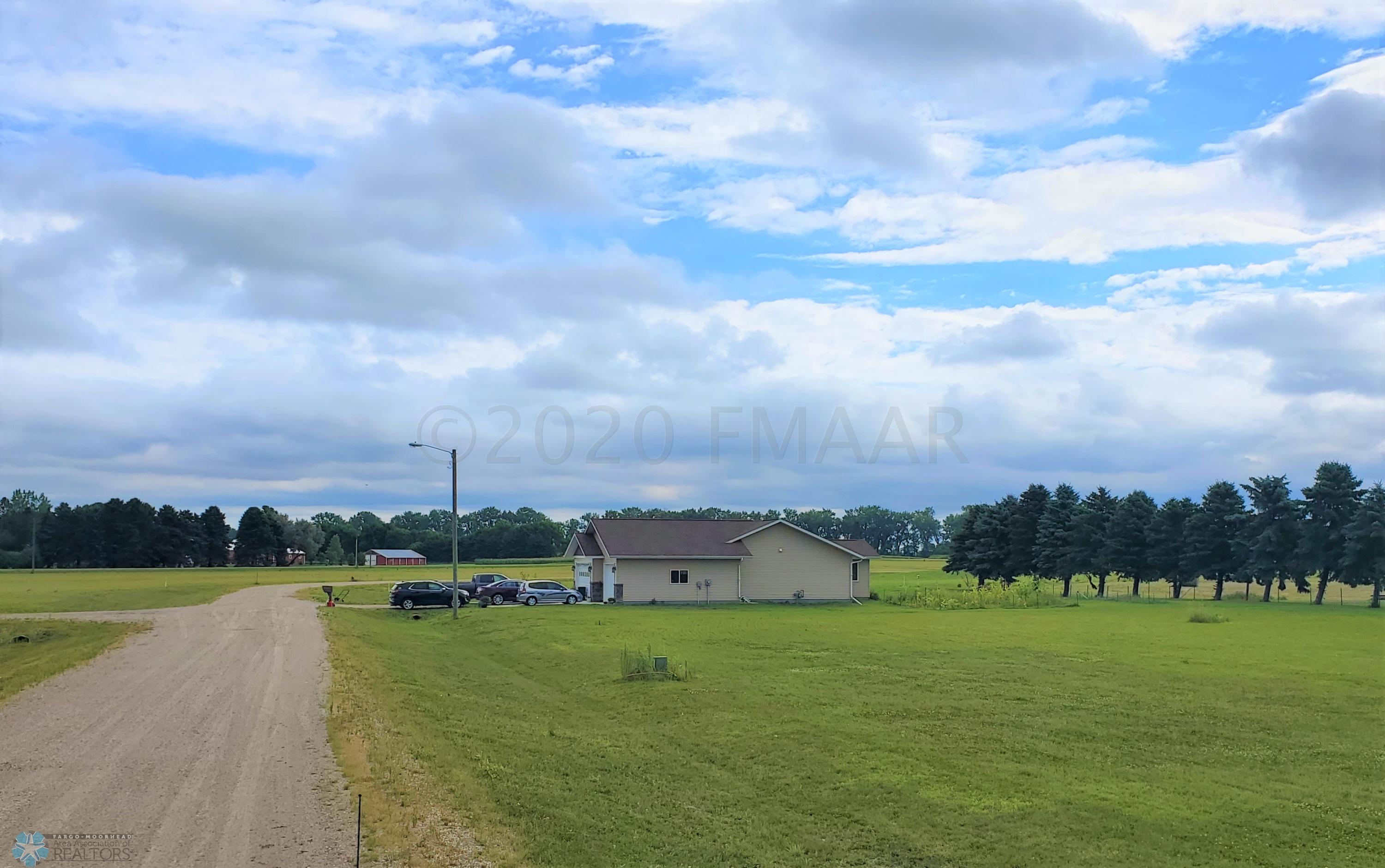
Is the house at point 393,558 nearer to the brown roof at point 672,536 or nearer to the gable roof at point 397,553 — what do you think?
the gable roof at point 397,553

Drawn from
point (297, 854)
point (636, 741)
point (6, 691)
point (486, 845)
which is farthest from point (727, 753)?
point (6, 691)

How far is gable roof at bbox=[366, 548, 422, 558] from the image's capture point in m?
148

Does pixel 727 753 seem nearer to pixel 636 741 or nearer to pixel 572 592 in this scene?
pixel 636 741

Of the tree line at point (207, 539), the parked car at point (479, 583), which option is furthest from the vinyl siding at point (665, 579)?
the tree line at point (207, 539)

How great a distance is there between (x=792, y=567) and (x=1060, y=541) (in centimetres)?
2554

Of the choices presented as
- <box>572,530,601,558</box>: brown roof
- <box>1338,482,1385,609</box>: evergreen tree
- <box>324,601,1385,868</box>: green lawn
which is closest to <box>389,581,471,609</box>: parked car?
<box>572,530,601,558</box>: brown roof

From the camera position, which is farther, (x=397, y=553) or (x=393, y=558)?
Answer: (x=397, y=553)

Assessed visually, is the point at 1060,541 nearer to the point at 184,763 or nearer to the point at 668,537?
the point at 668,537

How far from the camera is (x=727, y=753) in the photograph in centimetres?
1527

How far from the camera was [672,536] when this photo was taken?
58500 mm

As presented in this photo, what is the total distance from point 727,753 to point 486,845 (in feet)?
18.1

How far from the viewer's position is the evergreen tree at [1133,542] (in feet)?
225

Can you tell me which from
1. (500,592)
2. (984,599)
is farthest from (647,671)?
→ (984,599)

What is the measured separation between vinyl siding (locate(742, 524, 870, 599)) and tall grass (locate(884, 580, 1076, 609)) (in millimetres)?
3777
